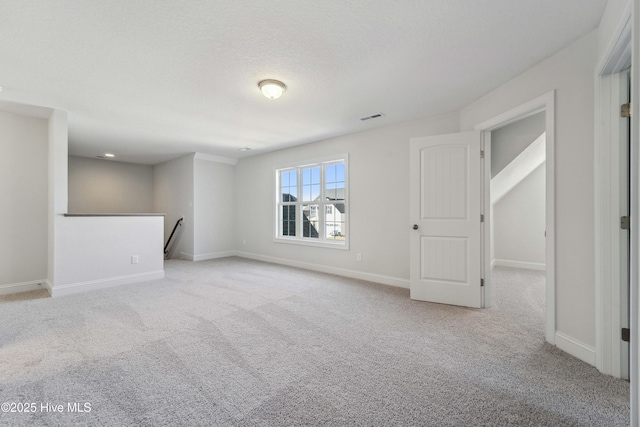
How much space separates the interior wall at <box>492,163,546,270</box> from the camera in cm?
529

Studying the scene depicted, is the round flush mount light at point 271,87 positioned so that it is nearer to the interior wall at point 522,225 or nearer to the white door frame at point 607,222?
the white door frame at point 607,222

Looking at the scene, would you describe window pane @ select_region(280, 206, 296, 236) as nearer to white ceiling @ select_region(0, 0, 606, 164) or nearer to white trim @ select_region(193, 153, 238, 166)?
white trim @ select_region(193, 153, 238, 166)

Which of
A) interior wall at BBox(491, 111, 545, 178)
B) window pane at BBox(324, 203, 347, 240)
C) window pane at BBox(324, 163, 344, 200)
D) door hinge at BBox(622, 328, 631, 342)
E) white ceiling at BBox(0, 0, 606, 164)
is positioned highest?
white ceiling at BBox(0, 0, 606, 164)

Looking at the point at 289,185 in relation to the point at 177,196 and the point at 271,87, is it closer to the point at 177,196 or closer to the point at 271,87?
the point at 177,196

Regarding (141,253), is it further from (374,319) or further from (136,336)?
(374,319)

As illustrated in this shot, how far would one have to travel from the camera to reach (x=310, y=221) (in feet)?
18.2

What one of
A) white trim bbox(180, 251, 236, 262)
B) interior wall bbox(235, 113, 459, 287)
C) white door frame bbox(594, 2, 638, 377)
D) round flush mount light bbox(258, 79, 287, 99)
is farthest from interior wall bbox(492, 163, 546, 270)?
white trim bbox(180, 251, 236, 262)

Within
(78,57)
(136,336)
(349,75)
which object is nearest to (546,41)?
(349,75)

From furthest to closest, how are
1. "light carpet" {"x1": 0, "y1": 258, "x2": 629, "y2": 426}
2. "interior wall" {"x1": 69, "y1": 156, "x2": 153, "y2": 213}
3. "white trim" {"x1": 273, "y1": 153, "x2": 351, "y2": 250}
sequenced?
"interior wall" {"x1": 69, "y1": 156, "x2": 153, "y2": 213}
"white trim" {"x1": 273, "y1": 153, "x2": 351, "y2": 250}
"light carpet" {"x1": 0, "y1": 258, "x2": 629, "y2": 426}

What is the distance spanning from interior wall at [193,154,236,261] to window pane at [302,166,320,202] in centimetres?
230

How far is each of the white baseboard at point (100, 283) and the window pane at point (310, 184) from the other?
291 cm

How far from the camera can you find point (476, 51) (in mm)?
2256

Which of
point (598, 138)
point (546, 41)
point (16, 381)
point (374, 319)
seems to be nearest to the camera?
point (16, 381)

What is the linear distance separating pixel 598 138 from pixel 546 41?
0.84 metres
